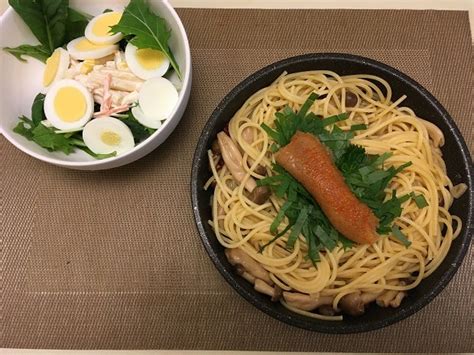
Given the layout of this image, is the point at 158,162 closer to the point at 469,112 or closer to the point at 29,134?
the point at 29,134

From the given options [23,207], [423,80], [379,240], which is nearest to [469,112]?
[423,80]

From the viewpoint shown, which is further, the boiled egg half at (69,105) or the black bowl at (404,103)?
the boiled egg half at (69,105)

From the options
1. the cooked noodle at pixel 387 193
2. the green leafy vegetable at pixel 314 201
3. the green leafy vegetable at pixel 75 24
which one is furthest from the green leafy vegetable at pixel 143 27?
the green leafy vegetable at pixel 314 201

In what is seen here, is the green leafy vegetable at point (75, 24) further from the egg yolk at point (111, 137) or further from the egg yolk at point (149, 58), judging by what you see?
the egg yolk at point (111, 137)

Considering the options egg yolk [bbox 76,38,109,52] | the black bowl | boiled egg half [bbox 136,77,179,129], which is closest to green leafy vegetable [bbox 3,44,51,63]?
egg yolk [bbox 76,38,109,52]

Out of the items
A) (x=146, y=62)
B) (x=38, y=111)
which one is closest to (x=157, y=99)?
(x=146, y=62)

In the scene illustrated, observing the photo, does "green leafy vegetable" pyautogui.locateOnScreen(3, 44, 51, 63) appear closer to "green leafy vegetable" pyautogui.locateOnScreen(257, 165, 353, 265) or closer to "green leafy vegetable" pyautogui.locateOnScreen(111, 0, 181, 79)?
"green leafy vegetable" pyautogui.locateOnScreen(111, 0, 181, 79)

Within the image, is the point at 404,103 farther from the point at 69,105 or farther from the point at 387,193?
the point at 69,105

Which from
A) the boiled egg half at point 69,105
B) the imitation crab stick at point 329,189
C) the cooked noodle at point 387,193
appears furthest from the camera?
the boiled egg half at point 69,105
